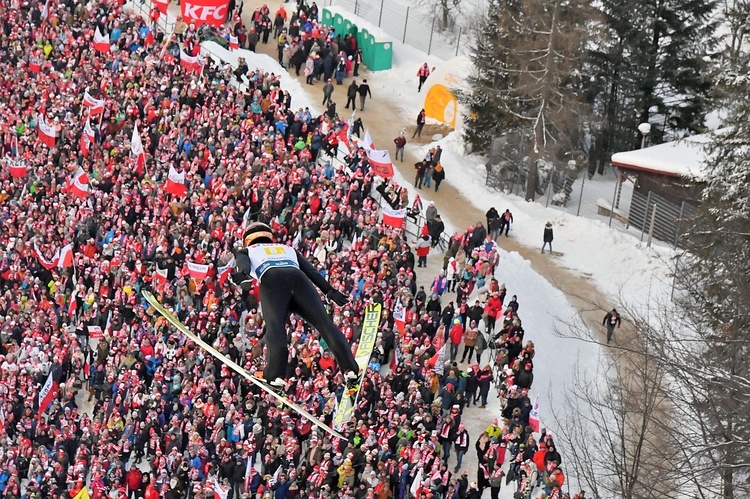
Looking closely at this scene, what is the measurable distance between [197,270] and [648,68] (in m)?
20.9

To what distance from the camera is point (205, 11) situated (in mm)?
49719

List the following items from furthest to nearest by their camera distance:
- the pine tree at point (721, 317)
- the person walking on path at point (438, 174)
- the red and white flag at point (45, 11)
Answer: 1. the red and white flag at point (45, 11)
2. the person walking on path at point (438, 174)
3. the pine tree at point (721, 317)

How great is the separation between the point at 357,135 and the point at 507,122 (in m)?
4.74

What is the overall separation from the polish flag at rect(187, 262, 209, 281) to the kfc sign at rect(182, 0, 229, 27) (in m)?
16.2

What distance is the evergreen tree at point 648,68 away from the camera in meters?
49.8

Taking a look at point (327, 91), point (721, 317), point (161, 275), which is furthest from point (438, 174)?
point (721, 317)

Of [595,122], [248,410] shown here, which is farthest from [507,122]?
[248,410]

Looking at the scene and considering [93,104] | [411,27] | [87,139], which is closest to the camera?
[87,139]

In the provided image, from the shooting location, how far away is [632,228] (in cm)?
4394

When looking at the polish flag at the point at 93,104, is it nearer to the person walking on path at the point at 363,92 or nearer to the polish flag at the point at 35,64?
the polish flag at the point at 35,64

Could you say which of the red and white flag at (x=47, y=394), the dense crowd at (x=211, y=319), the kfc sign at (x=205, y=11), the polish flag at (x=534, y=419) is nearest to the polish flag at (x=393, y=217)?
the dense crowd at (x=211, y=319)

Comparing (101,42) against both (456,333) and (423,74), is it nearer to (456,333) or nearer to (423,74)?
(423,74)

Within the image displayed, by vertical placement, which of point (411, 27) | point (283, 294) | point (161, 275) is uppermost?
point (411, 27)

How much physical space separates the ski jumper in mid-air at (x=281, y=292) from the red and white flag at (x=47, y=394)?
14.9 metres
